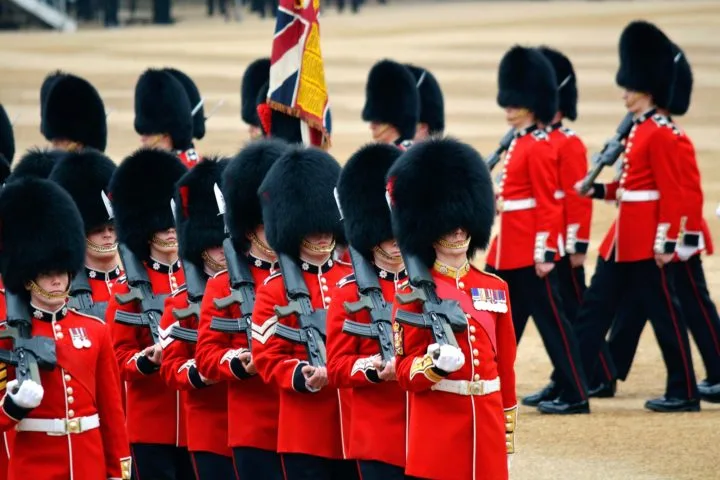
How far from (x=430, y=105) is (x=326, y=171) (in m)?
3.89

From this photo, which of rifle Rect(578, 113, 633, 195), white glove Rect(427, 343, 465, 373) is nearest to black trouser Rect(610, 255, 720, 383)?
rifle Rect(578, 113, 633, 195)

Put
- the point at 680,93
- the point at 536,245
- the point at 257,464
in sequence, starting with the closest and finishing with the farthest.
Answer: the point at 257,464 < the point at 536,245 < the point at 680,93

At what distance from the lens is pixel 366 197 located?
18.3 ft

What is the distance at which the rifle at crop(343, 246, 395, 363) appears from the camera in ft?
17.5

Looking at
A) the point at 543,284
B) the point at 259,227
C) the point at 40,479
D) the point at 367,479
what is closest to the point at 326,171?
the point at 259,227

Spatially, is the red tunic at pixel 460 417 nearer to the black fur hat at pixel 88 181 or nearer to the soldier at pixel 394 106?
the black fur hat at pixel 88 181

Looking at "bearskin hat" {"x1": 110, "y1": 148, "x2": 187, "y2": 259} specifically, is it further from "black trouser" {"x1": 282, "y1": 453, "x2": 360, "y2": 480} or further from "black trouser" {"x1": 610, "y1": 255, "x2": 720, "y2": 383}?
"black trouser" {"x1": 610, "y1": 255, "x2": 720, "y2": 383}

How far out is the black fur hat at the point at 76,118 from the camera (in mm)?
9117

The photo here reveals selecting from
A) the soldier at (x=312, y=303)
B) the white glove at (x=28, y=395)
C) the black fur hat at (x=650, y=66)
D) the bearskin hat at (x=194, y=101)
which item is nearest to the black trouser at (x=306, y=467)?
the soldier at (x=312, y=303)

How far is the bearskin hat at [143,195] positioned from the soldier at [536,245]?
2.10 m

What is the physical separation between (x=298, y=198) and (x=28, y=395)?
1257 millimetres

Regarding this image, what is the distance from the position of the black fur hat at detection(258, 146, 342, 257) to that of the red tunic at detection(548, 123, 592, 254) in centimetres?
270

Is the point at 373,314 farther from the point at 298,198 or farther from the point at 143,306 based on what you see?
the point at 143,306

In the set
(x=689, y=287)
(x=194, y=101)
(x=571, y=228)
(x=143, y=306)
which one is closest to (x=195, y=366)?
(x=143, y=306)
